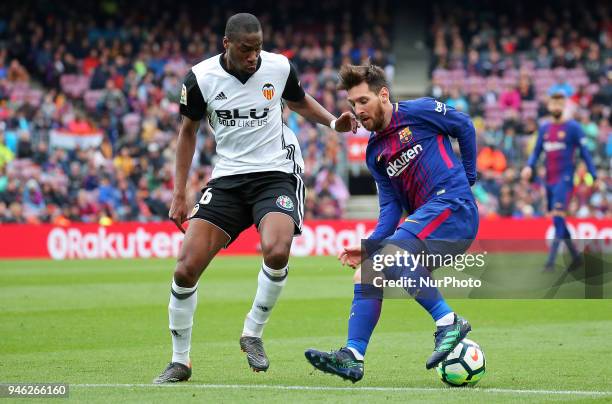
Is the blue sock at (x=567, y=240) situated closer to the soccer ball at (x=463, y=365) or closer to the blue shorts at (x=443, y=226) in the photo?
the blue shorts at (x=443, y=226)

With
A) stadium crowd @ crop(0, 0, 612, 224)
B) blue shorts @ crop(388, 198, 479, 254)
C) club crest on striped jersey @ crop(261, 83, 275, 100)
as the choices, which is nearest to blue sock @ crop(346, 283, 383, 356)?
blue shorts @ crop(388, 198, 479, 254)

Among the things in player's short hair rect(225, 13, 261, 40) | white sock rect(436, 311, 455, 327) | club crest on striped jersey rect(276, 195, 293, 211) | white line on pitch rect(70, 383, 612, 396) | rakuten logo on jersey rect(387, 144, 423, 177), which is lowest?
white line on pitch rect(70, 383, 612, 396)

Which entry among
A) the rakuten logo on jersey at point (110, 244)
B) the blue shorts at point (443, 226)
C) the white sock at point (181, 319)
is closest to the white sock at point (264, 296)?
the white sock at point (181, 319)

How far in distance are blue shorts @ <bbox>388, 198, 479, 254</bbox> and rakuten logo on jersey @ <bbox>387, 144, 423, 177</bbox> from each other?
0.91ft

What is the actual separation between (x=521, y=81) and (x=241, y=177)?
2054cm

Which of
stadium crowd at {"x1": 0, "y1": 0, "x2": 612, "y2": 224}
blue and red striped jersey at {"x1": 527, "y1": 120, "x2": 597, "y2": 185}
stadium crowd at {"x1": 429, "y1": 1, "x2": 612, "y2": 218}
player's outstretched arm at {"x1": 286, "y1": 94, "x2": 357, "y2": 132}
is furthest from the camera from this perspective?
stadium crowd at {"x1": 0, "y1": 0, "x2": 612, "y2": 224}

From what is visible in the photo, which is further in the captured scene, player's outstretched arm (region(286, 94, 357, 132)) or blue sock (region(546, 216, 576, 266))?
blue sock (region(546, 216, 576, 266))

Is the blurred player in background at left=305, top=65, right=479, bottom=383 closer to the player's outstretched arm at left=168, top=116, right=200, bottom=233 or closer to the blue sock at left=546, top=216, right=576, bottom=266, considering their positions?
the player's outstretched arm at left=168, top=116, right=200, bottom=233

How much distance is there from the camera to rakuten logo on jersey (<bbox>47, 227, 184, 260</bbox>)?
22.4 metres

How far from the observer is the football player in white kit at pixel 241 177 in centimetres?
720

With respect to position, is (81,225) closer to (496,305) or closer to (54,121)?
(54,121)

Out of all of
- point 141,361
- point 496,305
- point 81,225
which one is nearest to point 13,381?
point 141,361

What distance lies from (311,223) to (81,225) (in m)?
4.58

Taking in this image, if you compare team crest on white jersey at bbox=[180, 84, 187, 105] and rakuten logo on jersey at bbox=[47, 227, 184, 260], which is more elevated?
team crest on white jersey at bbox=[180, 84, 187, 105]
